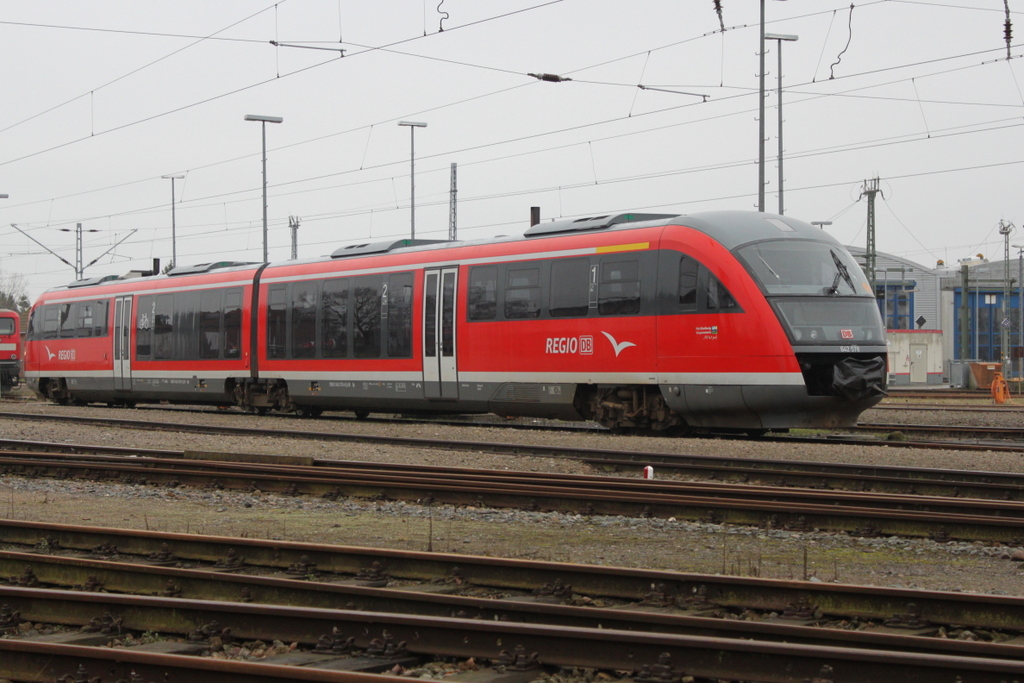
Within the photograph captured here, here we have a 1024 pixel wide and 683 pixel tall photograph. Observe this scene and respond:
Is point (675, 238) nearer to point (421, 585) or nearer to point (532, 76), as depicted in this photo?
point (532, 76)

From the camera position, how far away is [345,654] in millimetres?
5656

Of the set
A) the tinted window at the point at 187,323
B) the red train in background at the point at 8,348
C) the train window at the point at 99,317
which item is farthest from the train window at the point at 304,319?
the red train in background at the point at 8,348

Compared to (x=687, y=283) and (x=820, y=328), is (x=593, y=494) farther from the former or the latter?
(x=820, y=328)

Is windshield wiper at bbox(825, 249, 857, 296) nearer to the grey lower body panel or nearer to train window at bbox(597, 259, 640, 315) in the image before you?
the grey lower body panel

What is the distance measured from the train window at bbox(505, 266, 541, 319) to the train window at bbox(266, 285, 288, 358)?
6.66 meters

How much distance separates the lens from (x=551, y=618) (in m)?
5.95

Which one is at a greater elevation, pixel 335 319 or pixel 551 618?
pixel 335 319

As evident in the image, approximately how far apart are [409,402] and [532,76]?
23.3 ft

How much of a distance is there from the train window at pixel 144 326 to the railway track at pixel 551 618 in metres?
20.7

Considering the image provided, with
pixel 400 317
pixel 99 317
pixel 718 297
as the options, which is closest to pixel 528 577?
pixel 718 297

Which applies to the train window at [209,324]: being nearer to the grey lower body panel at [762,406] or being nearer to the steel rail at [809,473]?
the steel rail at [809,473]

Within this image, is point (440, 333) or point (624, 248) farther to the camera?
point (440, 333)

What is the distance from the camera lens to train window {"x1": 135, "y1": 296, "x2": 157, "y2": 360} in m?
27.3

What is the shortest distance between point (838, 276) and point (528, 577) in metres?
10.8
